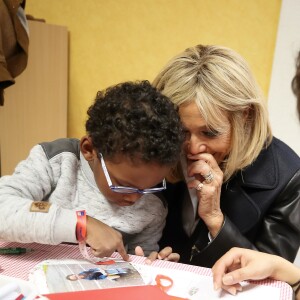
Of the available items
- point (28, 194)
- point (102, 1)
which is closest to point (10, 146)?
point (102, 1)

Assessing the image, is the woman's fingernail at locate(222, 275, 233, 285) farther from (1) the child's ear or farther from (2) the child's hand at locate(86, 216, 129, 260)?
(1) the child's ear

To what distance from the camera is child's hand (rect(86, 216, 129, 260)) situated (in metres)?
0.70

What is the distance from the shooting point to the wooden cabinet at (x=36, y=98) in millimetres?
2209

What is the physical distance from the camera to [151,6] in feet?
7.27

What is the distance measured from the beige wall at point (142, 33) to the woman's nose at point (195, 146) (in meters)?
1.24

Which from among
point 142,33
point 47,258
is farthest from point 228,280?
point 142,33

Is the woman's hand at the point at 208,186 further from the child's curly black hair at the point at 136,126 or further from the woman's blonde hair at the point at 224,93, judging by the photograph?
the child's curly black hair at the point at 136,126

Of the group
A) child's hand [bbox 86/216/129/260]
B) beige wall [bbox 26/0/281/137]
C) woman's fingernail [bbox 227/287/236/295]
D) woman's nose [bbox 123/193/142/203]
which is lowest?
woman's fingernail [bbox 227/287/236/295]

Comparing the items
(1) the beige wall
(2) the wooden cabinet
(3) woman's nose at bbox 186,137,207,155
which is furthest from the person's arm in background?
(2) the wooden cabinet

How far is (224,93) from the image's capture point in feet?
3.17

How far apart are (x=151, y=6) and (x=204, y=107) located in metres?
1.50

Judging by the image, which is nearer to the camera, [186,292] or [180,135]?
[186,292]

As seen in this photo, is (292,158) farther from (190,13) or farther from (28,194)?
(190,13)

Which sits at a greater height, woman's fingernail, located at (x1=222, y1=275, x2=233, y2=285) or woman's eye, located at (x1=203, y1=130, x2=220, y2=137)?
woman's eye, located at (x1=203, y1=130, x2=220, y2=137)
